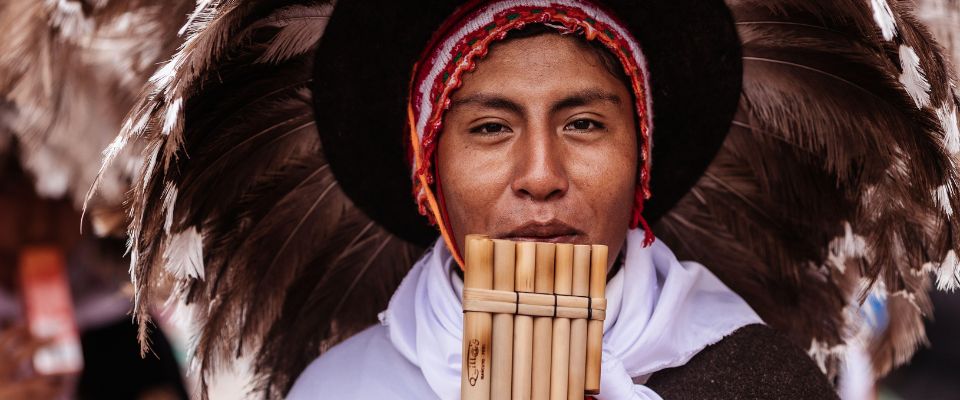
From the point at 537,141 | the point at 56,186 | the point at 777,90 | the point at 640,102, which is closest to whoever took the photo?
the point at 537,141

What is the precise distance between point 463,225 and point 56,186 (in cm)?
270

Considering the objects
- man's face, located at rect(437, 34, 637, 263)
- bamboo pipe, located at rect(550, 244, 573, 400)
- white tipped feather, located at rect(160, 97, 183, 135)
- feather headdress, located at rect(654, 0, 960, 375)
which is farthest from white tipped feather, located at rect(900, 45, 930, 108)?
white tipped feather, located at rect(160, 97, 183, 135)

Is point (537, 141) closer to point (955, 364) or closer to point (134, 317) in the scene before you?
point (134, 317)

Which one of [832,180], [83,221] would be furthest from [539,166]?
[83,221]

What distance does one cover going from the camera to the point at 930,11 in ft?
10.0

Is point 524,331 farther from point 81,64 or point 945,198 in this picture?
point 81,64

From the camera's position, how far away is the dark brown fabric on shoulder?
8.20 feet

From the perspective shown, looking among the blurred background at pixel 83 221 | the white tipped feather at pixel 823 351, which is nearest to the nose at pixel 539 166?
the blurred background at pixel 83 221

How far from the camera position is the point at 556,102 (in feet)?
8.13

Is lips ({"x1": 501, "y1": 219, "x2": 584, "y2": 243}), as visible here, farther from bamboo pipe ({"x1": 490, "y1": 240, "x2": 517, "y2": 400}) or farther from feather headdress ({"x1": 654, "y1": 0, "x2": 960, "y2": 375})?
feather headdress ({"x1": 654, "y1": 0, "x2": 960, "y2": 375})

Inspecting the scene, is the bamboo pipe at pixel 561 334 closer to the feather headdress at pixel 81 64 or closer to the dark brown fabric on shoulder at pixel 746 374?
the dark brown fabric on shoulder at pixel 746 374

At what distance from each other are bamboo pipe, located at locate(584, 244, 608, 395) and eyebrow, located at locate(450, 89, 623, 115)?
1.39 ft

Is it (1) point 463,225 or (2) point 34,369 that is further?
(2) point 34,369

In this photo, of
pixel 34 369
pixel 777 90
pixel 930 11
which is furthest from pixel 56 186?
pixel 930 11
